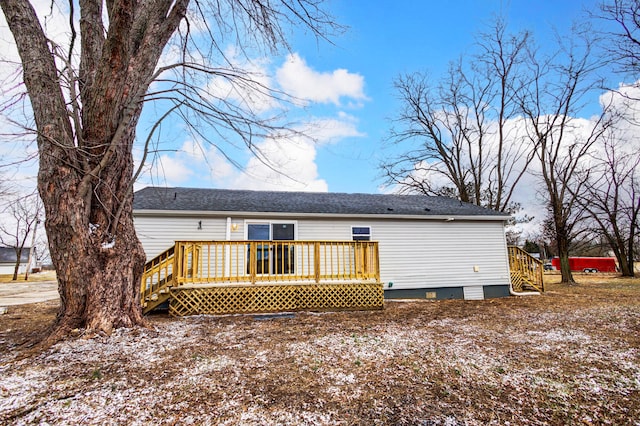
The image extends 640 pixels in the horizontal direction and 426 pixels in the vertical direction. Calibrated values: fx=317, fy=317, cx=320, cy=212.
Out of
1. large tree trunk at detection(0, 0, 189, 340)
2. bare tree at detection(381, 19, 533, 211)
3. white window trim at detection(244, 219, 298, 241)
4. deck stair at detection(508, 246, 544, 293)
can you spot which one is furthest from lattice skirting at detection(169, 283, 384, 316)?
bare tree at detection(381, 19, 533, 211)

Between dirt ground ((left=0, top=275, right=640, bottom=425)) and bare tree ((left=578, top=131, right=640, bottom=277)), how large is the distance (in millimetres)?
15353

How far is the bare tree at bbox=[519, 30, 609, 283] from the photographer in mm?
15539

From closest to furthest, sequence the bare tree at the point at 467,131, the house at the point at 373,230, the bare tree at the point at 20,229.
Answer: the house at the point at 373,230
the bare tree at the point at 467,131
the bare tree at the point at 20,229

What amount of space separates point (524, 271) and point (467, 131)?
10.1 metres

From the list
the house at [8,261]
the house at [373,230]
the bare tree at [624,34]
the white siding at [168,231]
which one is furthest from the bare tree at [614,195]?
the house at [8,261]

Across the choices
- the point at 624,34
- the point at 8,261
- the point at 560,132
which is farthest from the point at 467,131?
the point at 8,261

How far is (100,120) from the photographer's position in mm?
4359

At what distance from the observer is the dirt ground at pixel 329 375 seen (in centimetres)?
249

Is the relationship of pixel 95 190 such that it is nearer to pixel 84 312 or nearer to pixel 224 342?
pixel 84 312

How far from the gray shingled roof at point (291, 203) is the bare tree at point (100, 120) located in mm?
3664

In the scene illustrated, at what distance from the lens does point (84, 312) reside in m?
4.23

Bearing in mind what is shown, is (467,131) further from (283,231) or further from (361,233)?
(283,231)

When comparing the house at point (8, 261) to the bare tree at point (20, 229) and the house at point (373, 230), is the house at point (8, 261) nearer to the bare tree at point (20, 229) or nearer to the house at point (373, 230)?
the bare tree at point (20, 229)

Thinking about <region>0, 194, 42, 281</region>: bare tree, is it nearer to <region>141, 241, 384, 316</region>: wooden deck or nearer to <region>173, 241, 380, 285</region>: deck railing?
<region>141, 241, 384, 316</region>: wooden deck
